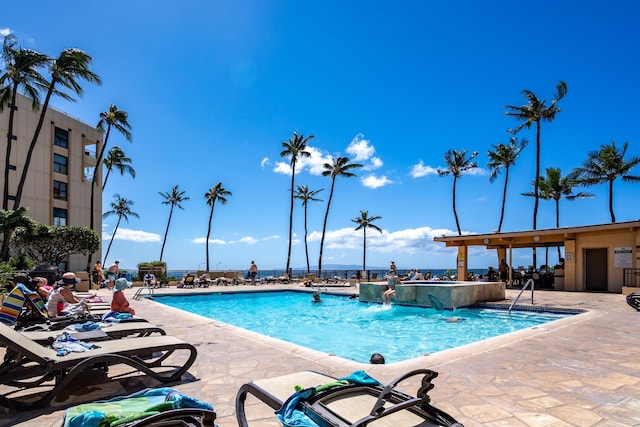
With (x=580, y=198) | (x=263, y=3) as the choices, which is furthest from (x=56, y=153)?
(x=580, y=198)

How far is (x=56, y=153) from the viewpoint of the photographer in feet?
94.8

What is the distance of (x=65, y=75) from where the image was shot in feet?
67.5

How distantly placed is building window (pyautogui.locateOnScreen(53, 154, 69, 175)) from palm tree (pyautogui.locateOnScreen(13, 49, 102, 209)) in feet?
29.3

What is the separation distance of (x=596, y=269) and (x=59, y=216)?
35174 millimetres

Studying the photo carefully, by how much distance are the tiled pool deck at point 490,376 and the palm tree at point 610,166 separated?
27.1 meters

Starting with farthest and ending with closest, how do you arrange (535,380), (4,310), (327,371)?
(4,310)
(327,371)
(535,380)

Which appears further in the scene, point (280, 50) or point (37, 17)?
point (280, 50)

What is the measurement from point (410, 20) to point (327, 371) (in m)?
12.4

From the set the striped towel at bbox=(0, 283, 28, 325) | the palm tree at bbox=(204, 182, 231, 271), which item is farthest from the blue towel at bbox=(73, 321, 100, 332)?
the palm tree at bbox=(204, 182, 231, 271)

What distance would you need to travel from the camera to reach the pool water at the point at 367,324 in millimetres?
8109

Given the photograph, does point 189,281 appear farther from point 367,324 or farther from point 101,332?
point 101,332

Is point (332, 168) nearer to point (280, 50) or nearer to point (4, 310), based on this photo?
point (280, 50)

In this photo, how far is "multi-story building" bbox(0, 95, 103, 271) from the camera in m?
26.2

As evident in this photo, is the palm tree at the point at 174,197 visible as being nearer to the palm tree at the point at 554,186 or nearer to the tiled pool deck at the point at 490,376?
the palm tree at the point at 554,186
